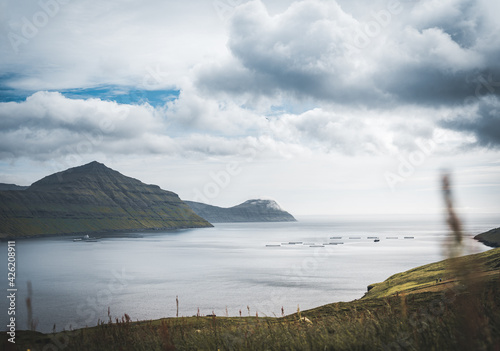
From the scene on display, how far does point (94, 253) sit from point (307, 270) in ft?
371

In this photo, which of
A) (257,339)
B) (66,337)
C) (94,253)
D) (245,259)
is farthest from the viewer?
(94,253)

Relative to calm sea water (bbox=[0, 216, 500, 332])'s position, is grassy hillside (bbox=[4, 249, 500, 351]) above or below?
above

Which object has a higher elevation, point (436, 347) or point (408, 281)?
point (436, 347)

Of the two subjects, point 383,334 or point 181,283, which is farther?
point 181,283

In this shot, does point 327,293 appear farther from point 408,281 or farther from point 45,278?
point 45,278

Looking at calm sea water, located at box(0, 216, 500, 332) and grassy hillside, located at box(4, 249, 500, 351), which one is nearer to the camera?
grassy hillside, located at box(4, 249, 500, 351)

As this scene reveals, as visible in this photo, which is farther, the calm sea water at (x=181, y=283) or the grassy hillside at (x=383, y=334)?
the calm sea water at (x=181, y=283)

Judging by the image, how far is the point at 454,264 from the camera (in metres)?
3.65

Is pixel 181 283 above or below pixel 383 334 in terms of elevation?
below

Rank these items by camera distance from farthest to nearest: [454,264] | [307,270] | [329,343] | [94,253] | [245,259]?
[94,253], [245,259], [307,270], [329,343], [454,264]

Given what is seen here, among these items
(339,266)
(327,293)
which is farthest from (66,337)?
(339,266)

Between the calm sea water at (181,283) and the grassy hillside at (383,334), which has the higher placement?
the grassy hillside at (383,334)

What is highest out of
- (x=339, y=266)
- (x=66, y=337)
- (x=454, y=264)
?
(x=454, y=264)

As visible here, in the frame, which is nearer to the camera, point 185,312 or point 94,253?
point 185,312
